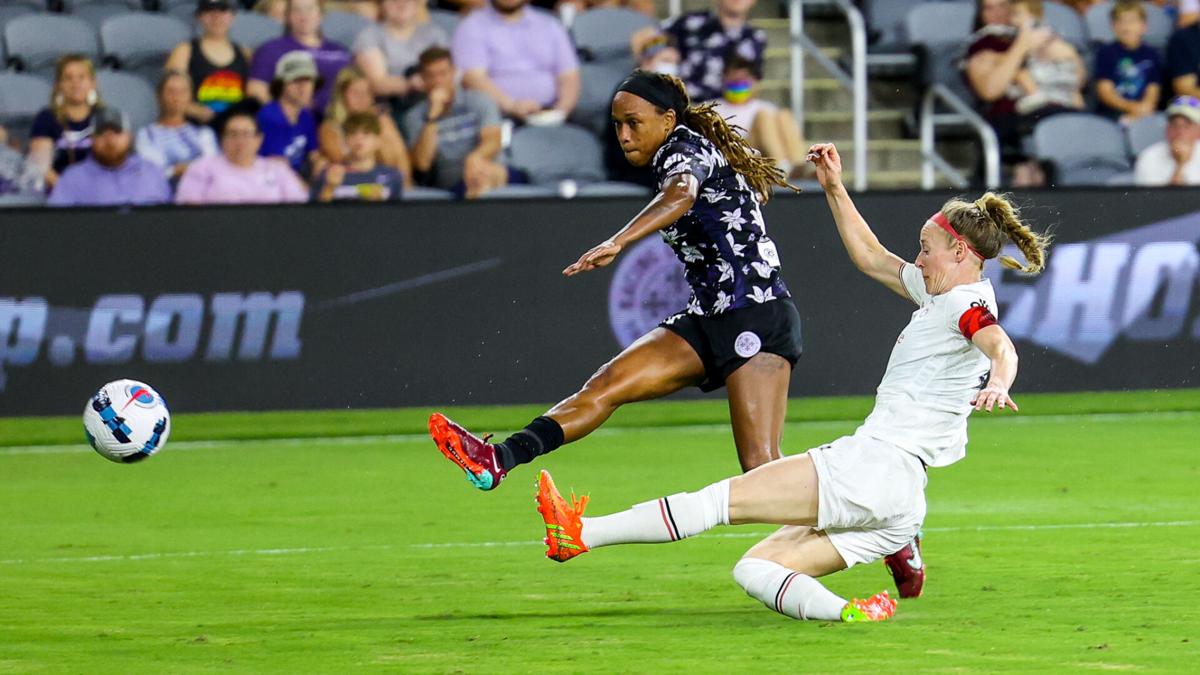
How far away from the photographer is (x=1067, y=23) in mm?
16594

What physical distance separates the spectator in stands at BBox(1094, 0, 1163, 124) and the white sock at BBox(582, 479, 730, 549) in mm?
11019

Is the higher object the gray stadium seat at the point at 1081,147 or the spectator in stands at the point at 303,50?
the spectator in stands at the point at 303,50

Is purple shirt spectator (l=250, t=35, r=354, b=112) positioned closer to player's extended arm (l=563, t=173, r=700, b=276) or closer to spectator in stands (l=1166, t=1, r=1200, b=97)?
spectator in stands (l=1166, t=1, r=1200, b=97)

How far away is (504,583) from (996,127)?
32.4 feet

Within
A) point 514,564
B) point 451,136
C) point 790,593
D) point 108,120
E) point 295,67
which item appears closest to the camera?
point 790,593

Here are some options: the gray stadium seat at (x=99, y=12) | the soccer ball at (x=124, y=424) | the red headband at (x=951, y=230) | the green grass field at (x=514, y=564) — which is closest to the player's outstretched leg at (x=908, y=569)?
the green grass field at (x=514, y=564)

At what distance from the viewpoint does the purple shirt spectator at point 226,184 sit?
13.3m

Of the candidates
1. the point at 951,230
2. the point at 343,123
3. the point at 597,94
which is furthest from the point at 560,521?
the point at 597,94

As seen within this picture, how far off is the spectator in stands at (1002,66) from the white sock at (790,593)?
10077 millimetres

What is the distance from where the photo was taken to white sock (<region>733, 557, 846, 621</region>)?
606 centimetres

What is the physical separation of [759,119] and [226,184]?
4.19 meters

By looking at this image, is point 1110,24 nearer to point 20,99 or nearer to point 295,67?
point 295,67

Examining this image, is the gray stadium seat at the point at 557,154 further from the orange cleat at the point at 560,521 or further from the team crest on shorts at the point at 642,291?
the orange cleat at the point at 560,521

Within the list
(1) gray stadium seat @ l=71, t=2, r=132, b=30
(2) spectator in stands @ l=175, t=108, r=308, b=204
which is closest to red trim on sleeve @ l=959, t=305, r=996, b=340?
(2) spectator in stands @ l=175, t=108, r=308, b=204
